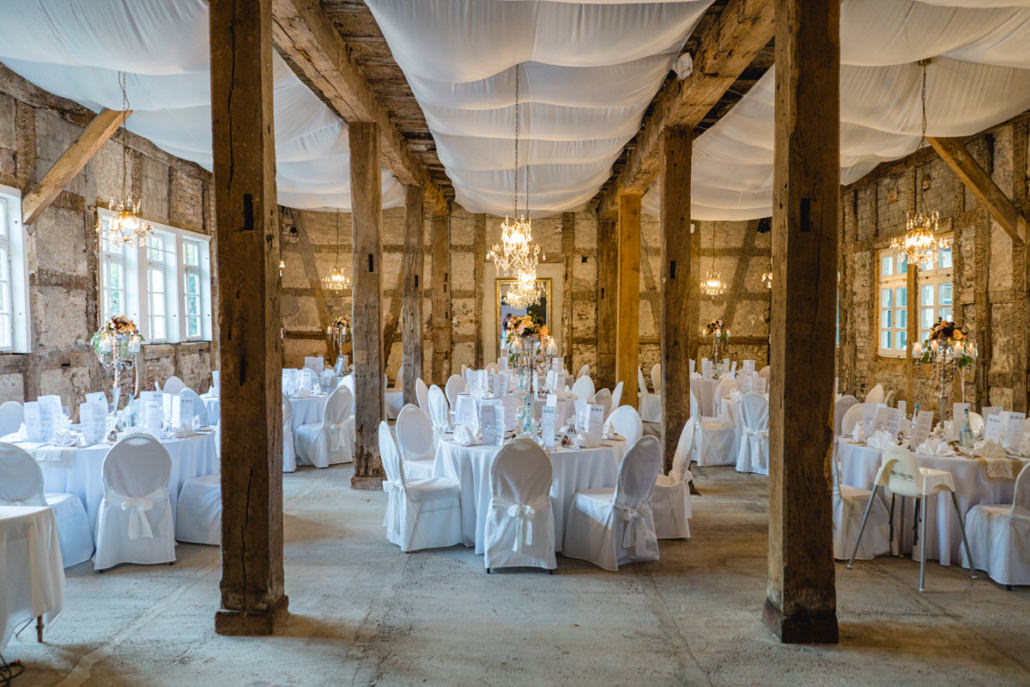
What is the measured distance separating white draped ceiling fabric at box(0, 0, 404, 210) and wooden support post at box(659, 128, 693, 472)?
3.47 meters

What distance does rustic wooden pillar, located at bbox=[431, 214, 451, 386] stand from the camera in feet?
43.5

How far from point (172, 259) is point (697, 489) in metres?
8.67

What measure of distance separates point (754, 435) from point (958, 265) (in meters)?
4.29

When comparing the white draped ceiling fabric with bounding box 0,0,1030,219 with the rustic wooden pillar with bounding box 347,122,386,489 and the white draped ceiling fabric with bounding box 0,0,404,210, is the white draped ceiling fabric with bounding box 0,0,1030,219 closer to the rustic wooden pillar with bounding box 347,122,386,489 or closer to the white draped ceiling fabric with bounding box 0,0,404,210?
the white draped ceiling fabric with bounding box 0,0,404,210

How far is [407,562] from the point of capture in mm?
4832

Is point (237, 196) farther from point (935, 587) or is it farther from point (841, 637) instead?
point (935, 587)

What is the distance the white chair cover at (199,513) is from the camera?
518 cm

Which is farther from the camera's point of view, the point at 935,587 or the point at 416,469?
the point at 416,469

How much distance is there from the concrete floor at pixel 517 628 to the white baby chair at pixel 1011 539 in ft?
0.39

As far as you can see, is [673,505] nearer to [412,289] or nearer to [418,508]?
[418,508]

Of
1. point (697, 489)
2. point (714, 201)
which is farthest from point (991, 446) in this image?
point (714, 201)

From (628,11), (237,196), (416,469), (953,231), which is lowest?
(416,469)

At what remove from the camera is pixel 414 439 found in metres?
6.01

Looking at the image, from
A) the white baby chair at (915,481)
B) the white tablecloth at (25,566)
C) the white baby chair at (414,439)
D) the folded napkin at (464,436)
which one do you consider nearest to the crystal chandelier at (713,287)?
the white baby chair at (414,439)
